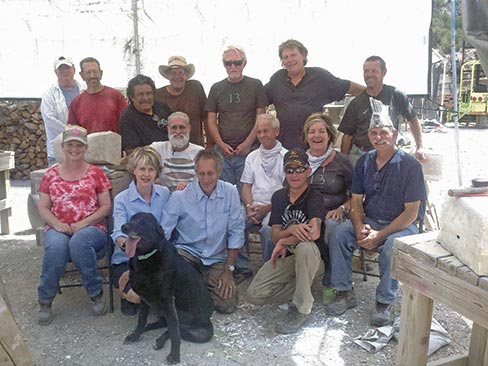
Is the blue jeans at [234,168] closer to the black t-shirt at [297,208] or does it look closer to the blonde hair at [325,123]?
the blonde hair at [325,123]

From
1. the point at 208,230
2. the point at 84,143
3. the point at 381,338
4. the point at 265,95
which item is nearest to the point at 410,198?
the point at 381,338

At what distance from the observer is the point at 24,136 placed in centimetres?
852

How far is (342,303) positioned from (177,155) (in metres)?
1.75

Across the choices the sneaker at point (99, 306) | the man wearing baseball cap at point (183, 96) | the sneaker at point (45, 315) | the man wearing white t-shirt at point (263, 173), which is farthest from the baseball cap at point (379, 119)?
the sneaker at point (45, 315)

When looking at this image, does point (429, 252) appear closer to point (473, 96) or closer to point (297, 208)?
point (297, 208)

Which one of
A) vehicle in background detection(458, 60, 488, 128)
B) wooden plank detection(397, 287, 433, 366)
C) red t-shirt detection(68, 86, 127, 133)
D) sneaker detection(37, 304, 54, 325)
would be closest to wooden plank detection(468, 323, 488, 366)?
wooden plank detection(397, 287, 433, 366)

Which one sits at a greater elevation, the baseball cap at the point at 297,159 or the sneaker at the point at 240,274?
the baseball cap at the point at 297,159

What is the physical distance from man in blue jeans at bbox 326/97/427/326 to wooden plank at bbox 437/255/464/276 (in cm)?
132

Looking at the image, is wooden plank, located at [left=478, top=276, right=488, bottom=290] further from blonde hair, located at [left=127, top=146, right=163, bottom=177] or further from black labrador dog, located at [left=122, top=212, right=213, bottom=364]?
blonde hair, located at [left=127, top=146, right=163, bottom=177]

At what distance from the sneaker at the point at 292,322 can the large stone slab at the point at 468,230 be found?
1433 mm

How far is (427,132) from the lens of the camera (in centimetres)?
1537

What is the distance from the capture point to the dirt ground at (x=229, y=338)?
9.59ft

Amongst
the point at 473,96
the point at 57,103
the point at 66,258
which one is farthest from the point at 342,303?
the point at 473,96

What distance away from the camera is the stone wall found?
27.7 ft
